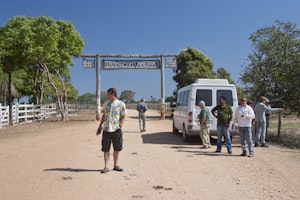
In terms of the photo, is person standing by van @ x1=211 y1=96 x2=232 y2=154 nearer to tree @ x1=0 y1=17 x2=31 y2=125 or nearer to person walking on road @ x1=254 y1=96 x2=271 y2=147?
person walking on road @ x1=254 y1=96 x2=271 y2=147

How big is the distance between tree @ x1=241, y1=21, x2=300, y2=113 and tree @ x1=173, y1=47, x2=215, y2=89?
15.2m

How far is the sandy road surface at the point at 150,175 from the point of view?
5914mm

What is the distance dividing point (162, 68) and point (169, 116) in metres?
6.00

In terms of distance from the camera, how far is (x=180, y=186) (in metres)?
6.42

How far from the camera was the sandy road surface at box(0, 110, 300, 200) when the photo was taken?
591 centimetres

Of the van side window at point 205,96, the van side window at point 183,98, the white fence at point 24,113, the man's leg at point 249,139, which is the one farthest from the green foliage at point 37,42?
the man's leg at point 249,139

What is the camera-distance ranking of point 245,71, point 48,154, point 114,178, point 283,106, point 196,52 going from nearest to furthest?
point 114,178 → point 48,154 → point 283,106 → point 245,71 → point 196,52

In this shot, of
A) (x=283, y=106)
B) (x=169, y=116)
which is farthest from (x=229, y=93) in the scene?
(x=169, y=116)

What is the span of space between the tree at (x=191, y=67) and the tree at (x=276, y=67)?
600 inches

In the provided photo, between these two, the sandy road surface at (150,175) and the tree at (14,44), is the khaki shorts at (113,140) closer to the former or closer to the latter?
the sandy road surface at (150,175)

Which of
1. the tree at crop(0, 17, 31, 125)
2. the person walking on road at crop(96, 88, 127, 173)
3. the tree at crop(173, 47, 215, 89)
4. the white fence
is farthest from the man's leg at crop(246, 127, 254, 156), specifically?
the tree at crop(173, 47, 215, 89)

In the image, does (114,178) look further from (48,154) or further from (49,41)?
(49,41)

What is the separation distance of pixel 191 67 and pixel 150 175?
25461 mm

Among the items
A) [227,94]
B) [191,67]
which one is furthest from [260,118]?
[191,67]
